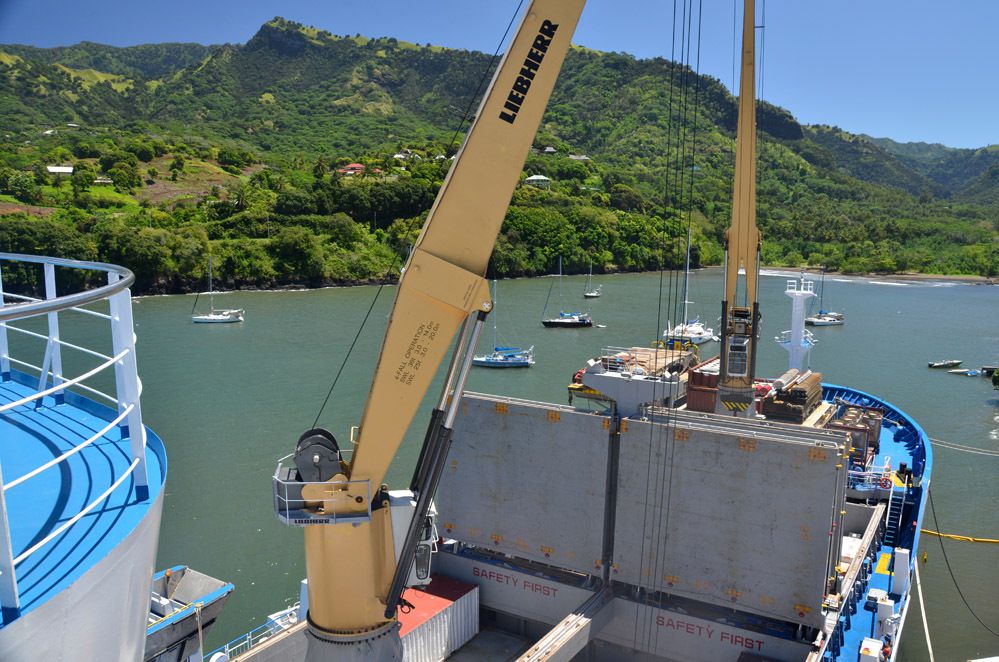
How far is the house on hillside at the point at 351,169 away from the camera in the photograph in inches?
3095

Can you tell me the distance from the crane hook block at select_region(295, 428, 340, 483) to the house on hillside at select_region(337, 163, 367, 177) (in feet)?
242

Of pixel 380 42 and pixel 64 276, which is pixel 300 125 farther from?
pixel 64 276

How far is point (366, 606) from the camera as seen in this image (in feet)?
21.9

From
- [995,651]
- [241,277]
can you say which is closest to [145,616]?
[995,651]

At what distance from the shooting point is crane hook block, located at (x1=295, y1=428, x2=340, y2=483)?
6469 mm

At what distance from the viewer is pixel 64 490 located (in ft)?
11.5

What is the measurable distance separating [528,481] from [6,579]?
8212 mm

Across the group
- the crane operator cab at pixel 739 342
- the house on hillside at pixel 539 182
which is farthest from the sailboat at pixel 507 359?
the house on hillside at pixel 539 182

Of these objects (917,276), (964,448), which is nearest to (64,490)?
(964,448)

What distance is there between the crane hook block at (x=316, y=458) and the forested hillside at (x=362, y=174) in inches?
98.3

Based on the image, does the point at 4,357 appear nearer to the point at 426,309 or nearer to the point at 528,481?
the point at 426,309

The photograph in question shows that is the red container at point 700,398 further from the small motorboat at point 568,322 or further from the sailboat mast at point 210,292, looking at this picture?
the sailboat mast at point 210,292

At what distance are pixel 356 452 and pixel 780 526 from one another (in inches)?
202

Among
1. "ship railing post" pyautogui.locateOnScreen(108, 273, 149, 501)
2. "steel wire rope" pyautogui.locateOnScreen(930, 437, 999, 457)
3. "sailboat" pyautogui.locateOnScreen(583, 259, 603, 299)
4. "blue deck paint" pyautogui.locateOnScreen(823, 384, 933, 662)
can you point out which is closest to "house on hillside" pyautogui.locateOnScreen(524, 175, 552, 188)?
"sailboat" pyautogui.locateOnScreen(583, 259, 603, 299)
